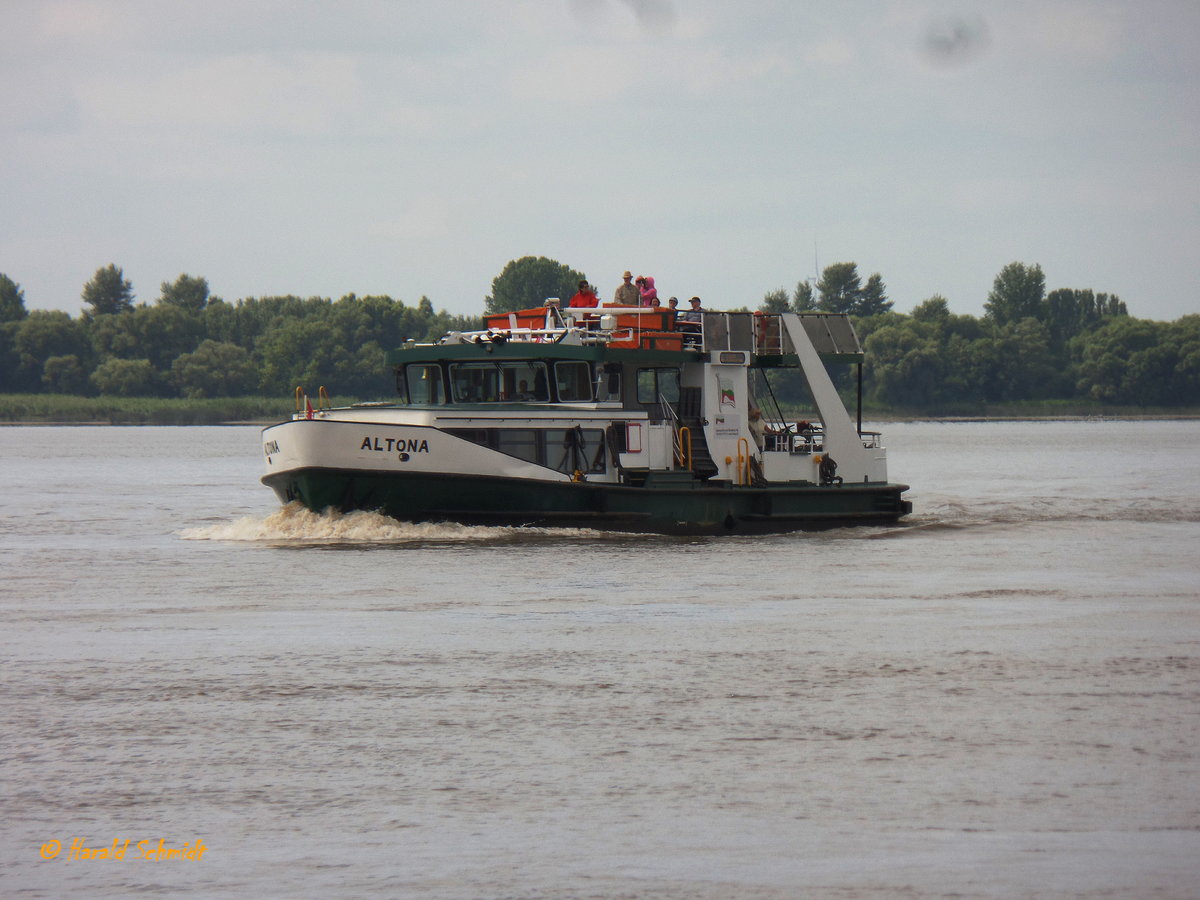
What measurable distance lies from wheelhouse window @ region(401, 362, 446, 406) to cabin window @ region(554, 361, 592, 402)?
6.61 feet

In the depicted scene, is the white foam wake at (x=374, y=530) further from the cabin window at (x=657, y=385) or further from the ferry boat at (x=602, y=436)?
the cabin window at (x=657, y=385)

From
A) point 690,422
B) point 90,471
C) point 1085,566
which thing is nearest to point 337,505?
point 690,422

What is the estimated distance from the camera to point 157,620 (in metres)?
19.3

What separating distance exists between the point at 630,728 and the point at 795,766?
175 centimetres

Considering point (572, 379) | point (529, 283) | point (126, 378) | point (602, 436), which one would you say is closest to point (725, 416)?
point (602, 436)

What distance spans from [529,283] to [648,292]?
337 feet

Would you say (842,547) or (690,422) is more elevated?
(690,422)

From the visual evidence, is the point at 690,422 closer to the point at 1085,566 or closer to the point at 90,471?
the point at 1085,566

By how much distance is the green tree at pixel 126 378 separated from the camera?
140 metres

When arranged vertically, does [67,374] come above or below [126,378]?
above

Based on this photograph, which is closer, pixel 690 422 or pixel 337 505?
pixel 337 505

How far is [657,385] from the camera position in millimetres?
29094

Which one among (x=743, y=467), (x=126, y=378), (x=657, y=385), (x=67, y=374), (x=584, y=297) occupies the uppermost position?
(x=67, y=374)

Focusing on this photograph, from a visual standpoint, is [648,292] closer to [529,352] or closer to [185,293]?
[529,352]
